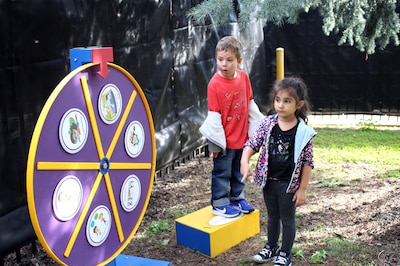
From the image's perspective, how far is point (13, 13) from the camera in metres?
3.21

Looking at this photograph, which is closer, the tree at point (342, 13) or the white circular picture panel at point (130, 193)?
the white circular picture panel at point (130, 193)

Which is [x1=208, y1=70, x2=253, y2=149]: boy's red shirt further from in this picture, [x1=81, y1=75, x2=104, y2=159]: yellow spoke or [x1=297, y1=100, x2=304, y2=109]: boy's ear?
[x1=81, y1=75, x2=104, y2=159]: yellow spoke

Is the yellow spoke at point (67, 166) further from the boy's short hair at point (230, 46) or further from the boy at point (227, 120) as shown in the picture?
the boy's short hair at point (230, 46)

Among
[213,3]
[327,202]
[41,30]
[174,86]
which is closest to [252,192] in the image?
[327,202]

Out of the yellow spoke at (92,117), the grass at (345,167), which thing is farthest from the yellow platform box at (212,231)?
the yellow spoke at (92,117)

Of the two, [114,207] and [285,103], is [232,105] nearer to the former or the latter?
[285,103]

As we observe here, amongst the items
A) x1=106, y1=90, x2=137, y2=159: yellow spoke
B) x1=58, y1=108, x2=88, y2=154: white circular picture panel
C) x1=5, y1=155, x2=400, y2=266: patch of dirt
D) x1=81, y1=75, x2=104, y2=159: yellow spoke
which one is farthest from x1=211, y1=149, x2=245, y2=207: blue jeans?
x1=58, y1=108, x2=88, y2=154: white circular picture panel

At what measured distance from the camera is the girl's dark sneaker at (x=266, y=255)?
3.61 meters

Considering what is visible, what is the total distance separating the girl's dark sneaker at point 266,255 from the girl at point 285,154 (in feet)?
0.58

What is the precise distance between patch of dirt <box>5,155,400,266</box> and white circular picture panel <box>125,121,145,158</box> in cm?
112

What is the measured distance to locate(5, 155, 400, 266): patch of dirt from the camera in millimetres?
3787

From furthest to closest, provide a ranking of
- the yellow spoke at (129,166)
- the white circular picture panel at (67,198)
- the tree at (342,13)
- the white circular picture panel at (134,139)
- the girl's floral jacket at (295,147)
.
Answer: the tree at (342,13)
the girl's floral jacket at (295,147)
the white circular picture panel at (134,139)
the yellow spoke at (129,166)
the white circular picture panel at (67,198)

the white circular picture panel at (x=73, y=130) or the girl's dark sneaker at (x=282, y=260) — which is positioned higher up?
the white circular picture panel at (x=73, y=130)

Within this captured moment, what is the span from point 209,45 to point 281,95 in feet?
10.4
